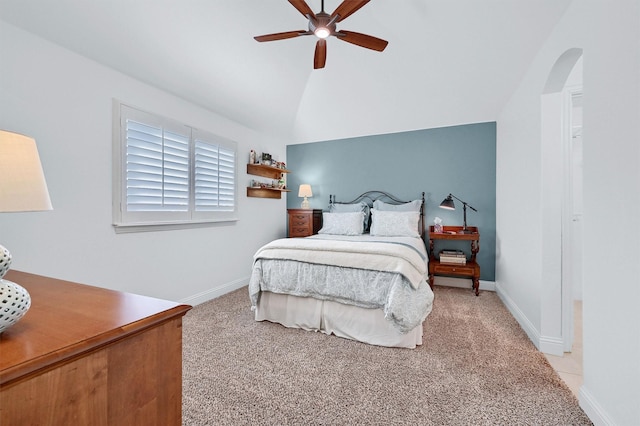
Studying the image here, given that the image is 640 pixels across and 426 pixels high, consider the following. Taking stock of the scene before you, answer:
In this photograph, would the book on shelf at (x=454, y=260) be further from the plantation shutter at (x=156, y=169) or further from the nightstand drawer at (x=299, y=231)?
the plantation shutter at (x=156, y=169)

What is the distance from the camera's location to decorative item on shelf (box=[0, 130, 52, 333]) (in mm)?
673

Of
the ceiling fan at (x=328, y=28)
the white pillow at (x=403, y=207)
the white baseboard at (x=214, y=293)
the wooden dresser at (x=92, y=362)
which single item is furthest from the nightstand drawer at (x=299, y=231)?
the wooden dresser at (x=92, y=362)

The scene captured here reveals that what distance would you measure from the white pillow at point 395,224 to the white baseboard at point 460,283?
32.4 inches

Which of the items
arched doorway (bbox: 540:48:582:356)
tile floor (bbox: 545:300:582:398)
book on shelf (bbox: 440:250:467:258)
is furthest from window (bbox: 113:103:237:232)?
tile floor (bbox: 545:300:582:398)

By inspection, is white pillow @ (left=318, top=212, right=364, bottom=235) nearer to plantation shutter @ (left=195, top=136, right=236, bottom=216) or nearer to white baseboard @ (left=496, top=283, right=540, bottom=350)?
plantation shutter @ (left=195, top=136, right=236, bottom=216)

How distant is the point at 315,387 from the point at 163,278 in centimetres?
195

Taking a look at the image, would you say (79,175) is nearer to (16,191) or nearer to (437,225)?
(16,191)

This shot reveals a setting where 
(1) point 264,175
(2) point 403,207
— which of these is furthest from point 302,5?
(2) point 403,207

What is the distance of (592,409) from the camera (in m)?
1.45

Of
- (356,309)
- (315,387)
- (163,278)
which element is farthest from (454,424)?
(163,278)

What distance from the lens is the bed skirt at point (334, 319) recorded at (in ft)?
7.35

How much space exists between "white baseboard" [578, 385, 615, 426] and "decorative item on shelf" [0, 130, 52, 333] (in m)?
2.30

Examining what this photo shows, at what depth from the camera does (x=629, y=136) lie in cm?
124

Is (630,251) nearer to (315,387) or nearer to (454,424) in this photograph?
(454,424)
